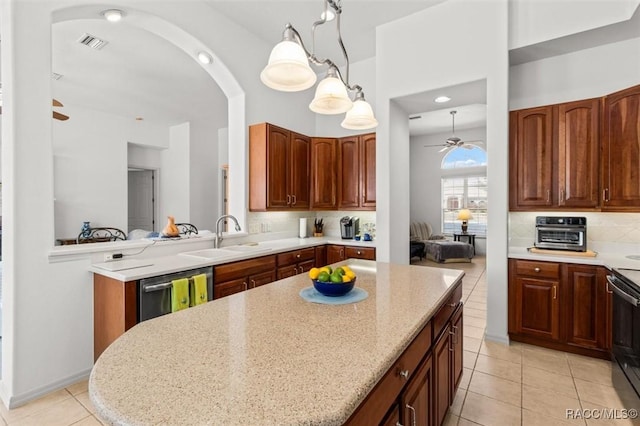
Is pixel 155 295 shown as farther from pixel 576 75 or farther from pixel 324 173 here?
pixel 576 75

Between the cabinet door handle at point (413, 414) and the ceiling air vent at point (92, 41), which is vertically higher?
the ceiling air vent at point (92, 41)

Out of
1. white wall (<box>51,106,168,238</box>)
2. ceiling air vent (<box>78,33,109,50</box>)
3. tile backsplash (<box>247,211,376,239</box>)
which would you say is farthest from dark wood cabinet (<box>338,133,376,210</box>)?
white wall (<box>51,106,168,238</box>)

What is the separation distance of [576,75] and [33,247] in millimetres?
5002

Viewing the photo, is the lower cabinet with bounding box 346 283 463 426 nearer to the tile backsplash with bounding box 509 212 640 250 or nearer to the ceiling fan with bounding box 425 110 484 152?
the tile backsplash with bounding box 509 212 640 250

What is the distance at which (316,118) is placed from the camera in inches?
201

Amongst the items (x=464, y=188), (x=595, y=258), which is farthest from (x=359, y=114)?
(x=464, y=188)

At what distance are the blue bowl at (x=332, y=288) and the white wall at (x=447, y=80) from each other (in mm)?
2191

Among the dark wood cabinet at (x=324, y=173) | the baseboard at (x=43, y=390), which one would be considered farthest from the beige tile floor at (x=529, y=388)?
the baseboard at (x=43, y=390)

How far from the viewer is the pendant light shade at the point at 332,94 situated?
1897 millimetres

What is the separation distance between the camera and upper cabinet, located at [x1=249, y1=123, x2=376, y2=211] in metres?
3.88

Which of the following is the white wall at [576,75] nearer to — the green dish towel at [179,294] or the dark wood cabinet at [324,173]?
the dark wood cabinet at [324,173]

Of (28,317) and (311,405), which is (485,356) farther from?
(28,317)

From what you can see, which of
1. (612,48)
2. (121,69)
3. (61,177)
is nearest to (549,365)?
(612,48)

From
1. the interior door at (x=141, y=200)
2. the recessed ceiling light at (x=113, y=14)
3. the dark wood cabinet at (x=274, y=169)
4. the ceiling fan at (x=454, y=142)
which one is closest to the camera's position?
the recessed ceiling light at (x=113, y=14)
